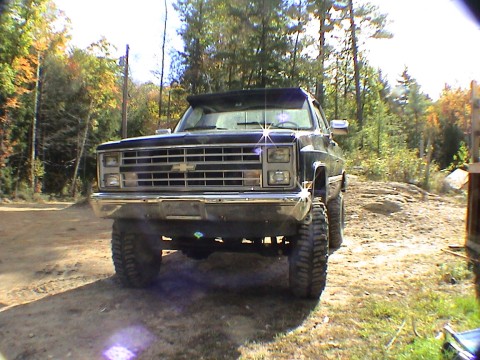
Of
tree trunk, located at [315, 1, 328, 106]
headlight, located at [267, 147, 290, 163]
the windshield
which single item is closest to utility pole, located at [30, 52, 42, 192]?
tree trunk, located at [315, 1, 328, 106]

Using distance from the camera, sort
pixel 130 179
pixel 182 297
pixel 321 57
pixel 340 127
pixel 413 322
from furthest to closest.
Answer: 1. pixel 321 57
2. pixel 340 127
3. pixel 182 297
4. pixel 130 179
5. pixel 413 322

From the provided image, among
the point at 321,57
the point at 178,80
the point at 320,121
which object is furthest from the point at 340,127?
the point at 178,80

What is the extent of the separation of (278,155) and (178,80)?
843 inches

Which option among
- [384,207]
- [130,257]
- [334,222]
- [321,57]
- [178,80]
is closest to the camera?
[130,257]

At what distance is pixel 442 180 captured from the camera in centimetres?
1238

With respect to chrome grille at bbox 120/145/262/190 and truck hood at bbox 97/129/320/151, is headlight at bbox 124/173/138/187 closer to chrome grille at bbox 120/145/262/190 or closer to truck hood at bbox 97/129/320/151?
chrome grille at bbox 120/145/262/190

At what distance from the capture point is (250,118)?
4.68 m

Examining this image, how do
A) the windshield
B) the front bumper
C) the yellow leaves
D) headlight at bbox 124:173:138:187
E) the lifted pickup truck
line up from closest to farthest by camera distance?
the front bumper
the lifted pickup truck
headlight at bbox 124:173:138:187
the windshield
the yellow leaves

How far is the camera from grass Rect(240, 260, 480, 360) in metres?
2.82

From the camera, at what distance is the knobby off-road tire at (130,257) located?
4.17m

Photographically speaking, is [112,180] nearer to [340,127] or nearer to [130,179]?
[130,179]

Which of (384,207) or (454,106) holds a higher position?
(454,106)

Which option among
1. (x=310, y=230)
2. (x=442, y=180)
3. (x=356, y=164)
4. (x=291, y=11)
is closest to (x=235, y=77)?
(x=291, y=11)

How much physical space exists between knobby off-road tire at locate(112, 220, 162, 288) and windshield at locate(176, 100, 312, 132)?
138cm
